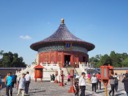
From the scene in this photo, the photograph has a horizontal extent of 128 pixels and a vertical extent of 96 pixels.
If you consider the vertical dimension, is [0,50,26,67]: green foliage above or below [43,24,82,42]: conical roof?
below

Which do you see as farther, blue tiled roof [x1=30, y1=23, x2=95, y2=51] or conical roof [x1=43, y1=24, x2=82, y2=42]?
conical roof [x1=43, y1=24, x2=82, y2=42]

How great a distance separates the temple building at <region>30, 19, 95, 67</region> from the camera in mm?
42188

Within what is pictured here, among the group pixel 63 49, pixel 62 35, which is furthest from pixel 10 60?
pixel 63 49

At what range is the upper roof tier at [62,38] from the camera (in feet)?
139

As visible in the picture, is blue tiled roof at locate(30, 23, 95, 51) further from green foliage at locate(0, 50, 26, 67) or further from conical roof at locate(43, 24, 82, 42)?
green foliage at locate(0, 50, 26, 67)

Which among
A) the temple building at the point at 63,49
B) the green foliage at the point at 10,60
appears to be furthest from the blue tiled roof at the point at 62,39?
the green foliage at the point at 10,60

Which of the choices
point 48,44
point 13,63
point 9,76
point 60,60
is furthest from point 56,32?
point 9,76

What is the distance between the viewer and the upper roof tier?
4234 cm

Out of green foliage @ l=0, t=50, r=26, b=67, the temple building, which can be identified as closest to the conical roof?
the temple building

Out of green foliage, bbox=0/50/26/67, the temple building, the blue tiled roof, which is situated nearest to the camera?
the temple building

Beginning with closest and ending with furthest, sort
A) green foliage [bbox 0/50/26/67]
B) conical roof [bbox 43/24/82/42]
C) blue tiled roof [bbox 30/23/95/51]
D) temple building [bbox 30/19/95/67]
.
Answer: temple building [bbox 30/19/95/67], blue tiled roof [bbox 30/23/95/51], conical roof [bbox 43/24/82/42], green foliage [bbox 0/50/26/67]

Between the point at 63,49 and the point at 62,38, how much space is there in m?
1.93

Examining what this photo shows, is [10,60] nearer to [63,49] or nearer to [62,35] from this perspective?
[62,35]

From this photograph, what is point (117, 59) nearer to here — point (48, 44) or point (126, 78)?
point (48, 44)
